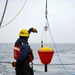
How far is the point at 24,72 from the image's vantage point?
6438 millimetres

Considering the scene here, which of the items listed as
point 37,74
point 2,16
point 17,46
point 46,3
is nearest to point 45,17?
point 46,3

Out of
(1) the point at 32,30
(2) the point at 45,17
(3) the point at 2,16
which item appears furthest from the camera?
(2) the point at 45,17

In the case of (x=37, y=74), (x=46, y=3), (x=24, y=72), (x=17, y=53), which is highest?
(x=46, y=3)

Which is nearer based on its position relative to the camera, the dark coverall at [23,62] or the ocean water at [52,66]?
the dark coverall at [23,62]

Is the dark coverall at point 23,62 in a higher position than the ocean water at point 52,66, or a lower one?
higher

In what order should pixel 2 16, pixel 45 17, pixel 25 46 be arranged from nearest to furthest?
pixel 25 46, pixel 2 16, pixel 45 17

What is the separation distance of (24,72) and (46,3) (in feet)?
12.4

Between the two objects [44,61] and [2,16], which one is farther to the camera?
[44,61]

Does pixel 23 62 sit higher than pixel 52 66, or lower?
higher

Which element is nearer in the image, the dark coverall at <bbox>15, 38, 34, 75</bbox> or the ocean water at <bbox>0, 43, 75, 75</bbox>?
the dark coverall at <bbox>15, 38, 34, 75</bbox>

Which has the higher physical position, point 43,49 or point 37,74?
point 43,49

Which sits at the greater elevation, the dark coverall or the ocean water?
the dark coverall

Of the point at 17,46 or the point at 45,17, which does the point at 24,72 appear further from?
the point at 45,17

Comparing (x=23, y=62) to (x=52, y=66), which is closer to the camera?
(x=23, y=62)
